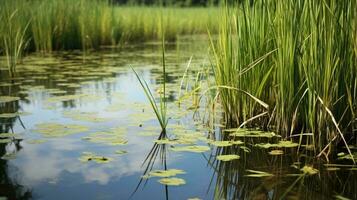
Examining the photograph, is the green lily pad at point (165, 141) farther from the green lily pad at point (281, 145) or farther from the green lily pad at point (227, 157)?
the green lily pad at point (281, 145)

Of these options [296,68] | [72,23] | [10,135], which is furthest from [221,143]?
[72,23]

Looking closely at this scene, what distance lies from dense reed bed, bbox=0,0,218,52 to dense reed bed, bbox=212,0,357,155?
131 inches

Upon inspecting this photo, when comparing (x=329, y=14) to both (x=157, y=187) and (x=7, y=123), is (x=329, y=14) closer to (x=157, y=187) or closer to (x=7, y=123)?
(x=157, y=187)

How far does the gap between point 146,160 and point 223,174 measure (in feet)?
1.49

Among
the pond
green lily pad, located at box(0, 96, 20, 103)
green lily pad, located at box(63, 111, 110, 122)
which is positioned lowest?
the pond

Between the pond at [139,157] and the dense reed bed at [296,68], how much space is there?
16 centimetres

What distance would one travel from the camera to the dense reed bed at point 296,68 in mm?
2348

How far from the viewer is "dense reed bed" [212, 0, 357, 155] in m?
2.35

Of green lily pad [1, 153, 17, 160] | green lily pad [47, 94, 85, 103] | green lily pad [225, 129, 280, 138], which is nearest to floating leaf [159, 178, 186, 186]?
green lily pad [225, 129, 280, 138]

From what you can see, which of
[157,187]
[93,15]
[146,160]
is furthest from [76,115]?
[93,15]

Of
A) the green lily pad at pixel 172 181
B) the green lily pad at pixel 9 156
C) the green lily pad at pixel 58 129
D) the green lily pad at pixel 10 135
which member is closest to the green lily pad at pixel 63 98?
the green lily pad at pixel 58 129

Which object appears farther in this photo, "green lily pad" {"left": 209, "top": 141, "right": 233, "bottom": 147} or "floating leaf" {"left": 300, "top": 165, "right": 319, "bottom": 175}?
"green lily pad" {"left": 209, "top": 141, "right": 233, "bottom": 147}

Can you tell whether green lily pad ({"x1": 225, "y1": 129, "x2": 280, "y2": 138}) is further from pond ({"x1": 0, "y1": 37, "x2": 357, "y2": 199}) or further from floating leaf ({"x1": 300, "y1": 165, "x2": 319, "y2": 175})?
floating leaf ({"x1": 300, "y1": 165, "x2": 319, "y2": 175})

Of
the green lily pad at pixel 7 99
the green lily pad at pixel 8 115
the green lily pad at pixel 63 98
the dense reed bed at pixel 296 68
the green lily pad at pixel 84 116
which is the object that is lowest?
the green lily pad at pixel 84 116
